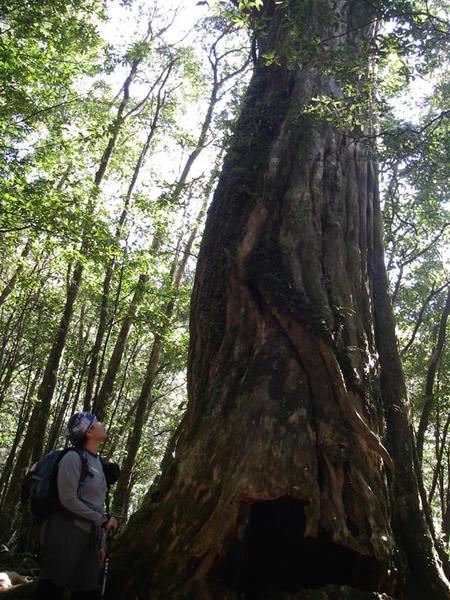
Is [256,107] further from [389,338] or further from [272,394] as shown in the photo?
[272,394]

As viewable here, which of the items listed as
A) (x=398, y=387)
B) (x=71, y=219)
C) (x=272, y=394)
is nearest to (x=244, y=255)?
(x=272, y=394)

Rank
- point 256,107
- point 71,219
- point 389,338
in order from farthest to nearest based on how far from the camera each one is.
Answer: point 71,219
point 256,107
point 389,338

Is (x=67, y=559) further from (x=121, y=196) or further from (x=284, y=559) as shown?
(x=121, y=196)

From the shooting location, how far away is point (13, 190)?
799 centimetres

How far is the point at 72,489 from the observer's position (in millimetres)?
3322

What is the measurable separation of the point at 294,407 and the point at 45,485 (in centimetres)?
178

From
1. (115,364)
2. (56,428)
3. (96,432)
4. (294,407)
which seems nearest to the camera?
(96,432)

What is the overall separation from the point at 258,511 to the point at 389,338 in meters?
2.11

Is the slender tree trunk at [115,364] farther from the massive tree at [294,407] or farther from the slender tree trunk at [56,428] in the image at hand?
the massive tree at [294,407]

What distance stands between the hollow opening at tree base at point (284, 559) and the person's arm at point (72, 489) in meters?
0.89

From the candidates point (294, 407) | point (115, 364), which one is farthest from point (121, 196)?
point (294, 407)

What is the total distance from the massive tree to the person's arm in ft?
1.96

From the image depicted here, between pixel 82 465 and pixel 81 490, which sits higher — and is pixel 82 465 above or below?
above

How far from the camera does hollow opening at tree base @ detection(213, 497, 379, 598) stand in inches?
134
